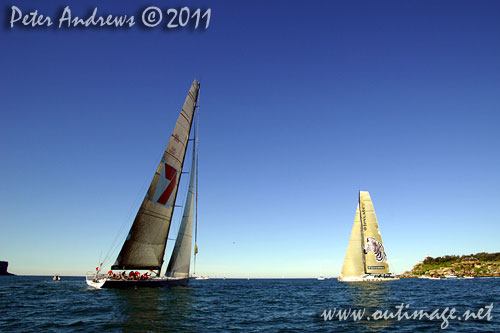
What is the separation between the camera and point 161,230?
118ft

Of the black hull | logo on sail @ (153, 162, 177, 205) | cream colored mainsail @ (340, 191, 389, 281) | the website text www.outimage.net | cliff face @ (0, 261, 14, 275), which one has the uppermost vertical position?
A: logo on sail @ (153, 162, 177, 205)

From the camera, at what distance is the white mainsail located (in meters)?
36.6

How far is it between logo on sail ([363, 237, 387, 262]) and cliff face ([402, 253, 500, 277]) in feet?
286

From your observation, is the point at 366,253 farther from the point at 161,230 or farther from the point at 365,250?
the point at 161,230

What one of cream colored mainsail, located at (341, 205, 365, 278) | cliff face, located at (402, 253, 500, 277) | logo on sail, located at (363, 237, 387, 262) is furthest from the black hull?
cliff face, located at (402, 253, 500, 277)

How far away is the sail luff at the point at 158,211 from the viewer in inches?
1323

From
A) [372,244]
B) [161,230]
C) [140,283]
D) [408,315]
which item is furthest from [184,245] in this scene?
[372,244]

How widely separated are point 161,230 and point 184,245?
11.7 ft

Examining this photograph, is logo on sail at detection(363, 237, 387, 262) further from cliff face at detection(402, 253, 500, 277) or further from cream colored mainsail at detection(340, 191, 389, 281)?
cliff face at detection(402, 253, 500, 277)

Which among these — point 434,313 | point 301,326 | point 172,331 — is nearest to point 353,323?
point 301,326

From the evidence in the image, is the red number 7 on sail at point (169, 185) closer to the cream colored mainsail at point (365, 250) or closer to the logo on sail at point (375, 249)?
the cream colored mainsail at point (365, 250)

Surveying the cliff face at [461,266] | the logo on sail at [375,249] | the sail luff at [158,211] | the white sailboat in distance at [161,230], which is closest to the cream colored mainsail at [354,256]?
the logo on sail at [375,249]

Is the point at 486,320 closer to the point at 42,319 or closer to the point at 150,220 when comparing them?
the point at 42,319

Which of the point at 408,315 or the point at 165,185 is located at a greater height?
the point at 165,185
